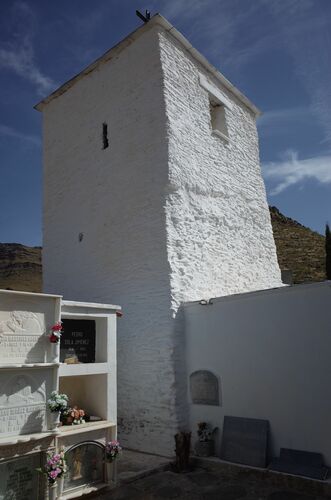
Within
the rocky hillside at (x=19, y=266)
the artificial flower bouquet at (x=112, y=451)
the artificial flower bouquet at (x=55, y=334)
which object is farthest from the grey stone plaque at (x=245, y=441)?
the rocky hillside at (x=19, y=266)

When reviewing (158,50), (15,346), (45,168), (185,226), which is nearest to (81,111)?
(45,168)

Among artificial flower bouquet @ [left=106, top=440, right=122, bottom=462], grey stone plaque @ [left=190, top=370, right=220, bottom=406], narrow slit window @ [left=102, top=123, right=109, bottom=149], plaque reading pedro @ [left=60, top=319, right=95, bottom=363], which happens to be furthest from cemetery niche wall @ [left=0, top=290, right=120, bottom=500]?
narrow slit window @ [left=102, top=123, right=109, bottom=149]

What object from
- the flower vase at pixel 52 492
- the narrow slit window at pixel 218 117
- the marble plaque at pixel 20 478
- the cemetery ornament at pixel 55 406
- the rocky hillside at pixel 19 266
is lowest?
the flower vase at pixel 52 492

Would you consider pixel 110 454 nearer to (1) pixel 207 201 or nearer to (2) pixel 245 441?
(2) pixel 245 441

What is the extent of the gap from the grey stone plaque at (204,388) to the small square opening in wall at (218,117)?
751cm

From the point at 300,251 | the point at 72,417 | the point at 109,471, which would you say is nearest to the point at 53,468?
the point at 72,417

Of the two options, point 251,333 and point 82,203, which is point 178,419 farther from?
point 82,203

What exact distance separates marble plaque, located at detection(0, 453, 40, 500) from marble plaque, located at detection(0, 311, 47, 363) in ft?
4.69

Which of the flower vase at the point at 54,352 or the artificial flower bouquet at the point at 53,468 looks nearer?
the artificial flower bouquet at the point at 53,468

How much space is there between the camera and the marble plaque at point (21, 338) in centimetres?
592

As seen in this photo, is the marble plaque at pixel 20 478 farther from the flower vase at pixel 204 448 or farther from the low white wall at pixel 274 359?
the low white wall at pixel 274 359

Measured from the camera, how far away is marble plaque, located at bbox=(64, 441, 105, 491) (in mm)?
6352

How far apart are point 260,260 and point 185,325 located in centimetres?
435

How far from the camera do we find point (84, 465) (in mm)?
6586
